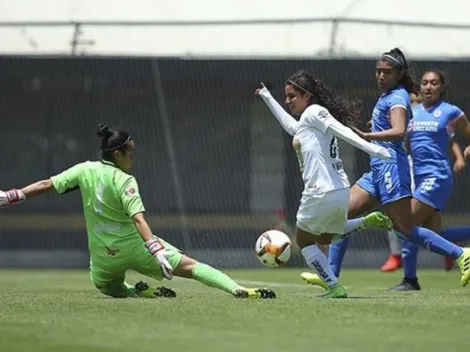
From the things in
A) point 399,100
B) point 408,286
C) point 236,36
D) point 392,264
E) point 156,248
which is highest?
point 236,36

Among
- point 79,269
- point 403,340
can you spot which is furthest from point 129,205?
point 79,269

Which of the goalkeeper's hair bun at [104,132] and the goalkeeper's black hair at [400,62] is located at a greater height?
the goalkeeper's black hair at [400,62]

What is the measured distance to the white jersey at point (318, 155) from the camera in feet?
34.3

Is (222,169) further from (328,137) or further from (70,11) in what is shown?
(328,137)

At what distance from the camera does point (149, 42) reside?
2134 cm

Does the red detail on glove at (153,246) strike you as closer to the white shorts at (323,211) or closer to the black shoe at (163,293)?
the black shoe at (163,293)

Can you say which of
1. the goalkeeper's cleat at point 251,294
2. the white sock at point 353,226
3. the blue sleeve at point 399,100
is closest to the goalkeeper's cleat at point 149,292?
the goalkeeper's cleat at point 251,294

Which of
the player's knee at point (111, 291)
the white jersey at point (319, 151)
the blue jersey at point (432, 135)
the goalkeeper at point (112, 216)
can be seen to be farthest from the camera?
the blue jersey at point (432, 135)

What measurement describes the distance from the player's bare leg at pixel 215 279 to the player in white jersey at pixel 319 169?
54 centimetres

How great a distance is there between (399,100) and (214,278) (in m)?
2.27

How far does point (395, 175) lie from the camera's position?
11719 mm

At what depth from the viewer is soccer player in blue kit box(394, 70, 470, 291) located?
13031mm

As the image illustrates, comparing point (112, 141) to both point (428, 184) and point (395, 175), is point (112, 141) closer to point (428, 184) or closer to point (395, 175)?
point (395, 175)

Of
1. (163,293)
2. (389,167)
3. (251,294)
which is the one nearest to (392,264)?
(389,167)
